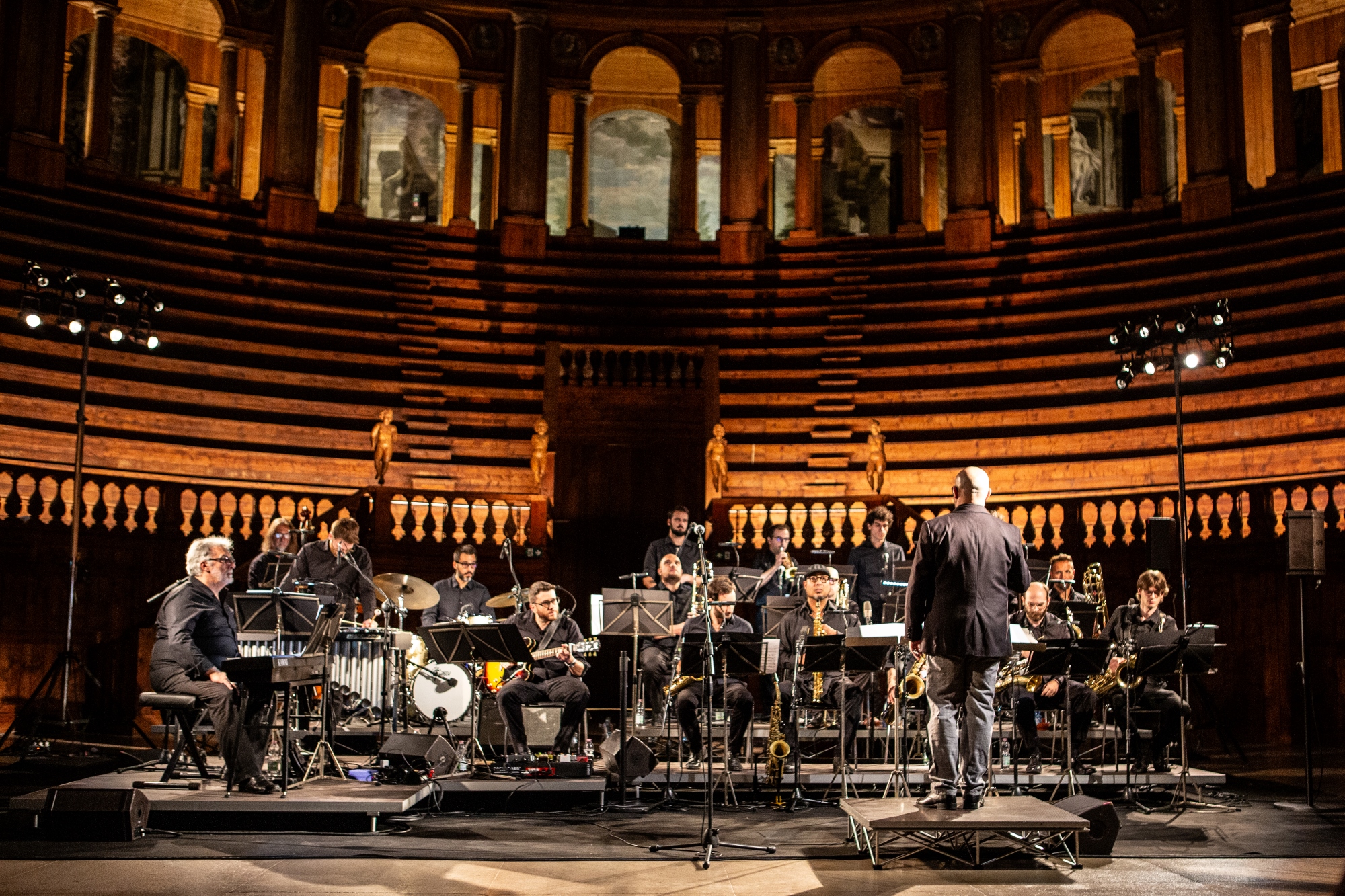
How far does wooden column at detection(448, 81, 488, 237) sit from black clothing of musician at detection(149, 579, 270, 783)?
11.8 meters

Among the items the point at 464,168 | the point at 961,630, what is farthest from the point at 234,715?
the point at 464,168

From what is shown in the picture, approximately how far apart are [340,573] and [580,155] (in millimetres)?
11121

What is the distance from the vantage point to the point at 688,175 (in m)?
20.0

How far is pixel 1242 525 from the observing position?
12656 millimetres

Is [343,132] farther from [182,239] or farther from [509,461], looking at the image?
[509,461]

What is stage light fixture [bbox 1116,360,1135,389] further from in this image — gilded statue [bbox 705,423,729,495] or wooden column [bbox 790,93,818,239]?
wooden column [bbox 790,93,818,239]

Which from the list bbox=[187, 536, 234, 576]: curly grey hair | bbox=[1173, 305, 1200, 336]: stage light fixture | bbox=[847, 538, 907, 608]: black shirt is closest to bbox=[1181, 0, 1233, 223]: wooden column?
bbox=[1173, 305, 1200, 336]: stage light fixture

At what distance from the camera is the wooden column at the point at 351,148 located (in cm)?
1884

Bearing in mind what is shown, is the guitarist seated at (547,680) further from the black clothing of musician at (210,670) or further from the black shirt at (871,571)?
the black shirt at (871,571)

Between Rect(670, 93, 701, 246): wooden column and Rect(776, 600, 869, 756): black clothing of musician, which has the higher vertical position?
Rect(670, 93, 701, 246): wooden column

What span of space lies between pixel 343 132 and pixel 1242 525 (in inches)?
507

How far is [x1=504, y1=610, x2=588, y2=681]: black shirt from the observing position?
944cm

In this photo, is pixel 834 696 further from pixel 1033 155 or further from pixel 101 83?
pixel 101 83

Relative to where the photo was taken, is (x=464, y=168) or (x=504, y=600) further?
(x=464, y=168)
